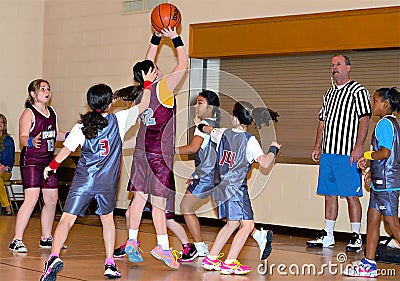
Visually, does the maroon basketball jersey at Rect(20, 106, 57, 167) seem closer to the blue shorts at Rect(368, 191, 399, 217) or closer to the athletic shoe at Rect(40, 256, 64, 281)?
the athletic shoe at Rect(40, 256, 64, 281)

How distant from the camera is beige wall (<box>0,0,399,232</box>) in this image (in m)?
9.19

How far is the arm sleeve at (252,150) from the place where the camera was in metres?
5.89

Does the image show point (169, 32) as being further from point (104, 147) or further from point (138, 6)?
point (138, 6)

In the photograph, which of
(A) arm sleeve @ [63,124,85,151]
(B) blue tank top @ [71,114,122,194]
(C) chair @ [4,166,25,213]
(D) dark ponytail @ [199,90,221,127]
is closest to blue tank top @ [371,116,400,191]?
(D) dark ponytail @ [199,90,221,127]

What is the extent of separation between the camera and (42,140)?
23.0ft

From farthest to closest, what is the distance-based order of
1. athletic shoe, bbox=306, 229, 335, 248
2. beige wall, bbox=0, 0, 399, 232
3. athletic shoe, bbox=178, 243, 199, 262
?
beige wall, bbox=0, 0, 399, 232
athletic shoe, bbox=306, 229, 335, 248
athletic shoe, bbox=178, 243, 199, 262

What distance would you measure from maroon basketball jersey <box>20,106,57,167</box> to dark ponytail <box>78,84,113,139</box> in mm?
1635

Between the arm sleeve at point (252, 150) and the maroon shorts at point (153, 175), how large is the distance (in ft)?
2.17

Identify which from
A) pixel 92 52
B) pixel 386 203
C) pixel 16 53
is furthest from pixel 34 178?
pixel 16 53

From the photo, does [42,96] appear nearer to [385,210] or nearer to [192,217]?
[192,217]

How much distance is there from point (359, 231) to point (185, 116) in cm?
316

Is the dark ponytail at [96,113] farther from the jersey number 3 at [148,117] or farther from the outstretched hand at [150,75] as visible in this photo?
the jersey number 3 at [148,117]

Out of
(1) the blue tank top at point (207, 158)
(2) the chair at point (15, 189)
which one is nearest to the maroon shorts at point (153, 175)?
(1) the blue tank top at point (207, 158)

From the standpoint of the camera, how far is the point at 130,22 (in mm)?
10797
